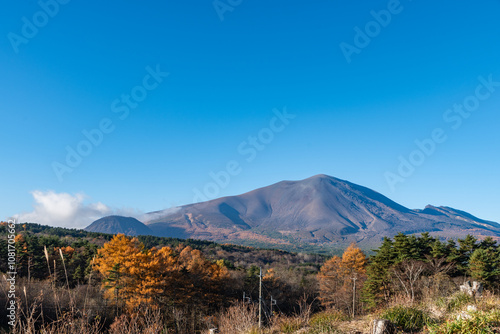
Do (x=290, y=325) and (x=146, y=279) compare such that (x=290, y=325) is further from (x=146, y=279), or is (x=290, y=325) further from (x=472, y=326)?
(x=146, y=279)

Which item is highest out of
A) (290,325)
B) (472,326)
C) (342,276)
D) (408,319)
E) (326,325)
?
(472,326)

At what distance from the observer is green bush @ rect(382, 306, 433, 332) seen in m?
6.29

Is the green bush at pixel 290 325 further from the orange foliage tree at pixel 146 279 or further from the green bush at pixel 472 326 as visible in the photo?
the orange foliage tree at pixel 146 279

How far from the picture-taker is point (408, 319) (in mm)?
6555

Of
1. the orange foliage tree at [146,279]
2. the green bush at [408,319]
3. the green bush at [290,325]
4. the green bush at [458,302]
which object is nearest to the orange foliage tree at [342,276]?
the orange foliage tree at [146,279]

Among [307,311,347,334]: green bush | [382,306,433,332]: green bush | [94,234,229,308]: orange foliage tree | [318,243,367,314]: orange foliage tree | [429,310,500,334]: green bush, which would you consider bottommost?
[318,243,367,314]: orange foliage tree

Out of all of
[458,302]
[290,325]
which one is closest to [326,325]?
[290,325]

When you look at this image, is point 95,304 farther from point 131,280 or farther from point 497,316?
point 497,316

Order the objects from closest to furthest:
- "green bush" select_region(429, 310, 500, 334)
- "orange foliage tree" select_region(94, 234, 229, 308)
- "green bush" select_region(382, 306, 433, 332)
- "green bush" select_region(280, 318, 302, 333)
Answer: "green bush" select_region(429, 310, 500, 334), "green bush" select_region(382, 306, 433, 332), "green bush" select_region(280, 318, 302, 333), "orange foliage tree" select_region(94, 234, 229, 308)

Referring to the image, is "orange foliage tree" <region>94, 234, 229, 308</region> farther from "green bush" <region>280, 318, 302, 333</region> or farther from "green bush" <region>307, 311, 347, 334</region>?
"green bush" <region>307, 311, 347, 334</region>

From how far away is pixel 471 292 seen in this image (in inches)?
Answer: 376

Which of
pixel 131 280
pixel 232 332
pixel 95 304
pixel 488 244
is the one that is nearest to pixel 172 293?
pixel 131 280

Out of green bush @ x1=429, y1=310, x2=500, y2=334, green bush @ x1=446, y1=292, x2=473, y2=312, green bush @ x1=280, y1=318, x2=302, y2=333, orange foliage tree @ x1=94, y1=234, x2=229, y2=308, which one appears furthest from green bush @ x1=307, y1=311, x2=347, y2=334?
orange foliage tree @ x1=94, y1=234, x2=229, y2=308

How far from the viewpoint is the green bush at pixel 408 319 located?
6.29 meters
